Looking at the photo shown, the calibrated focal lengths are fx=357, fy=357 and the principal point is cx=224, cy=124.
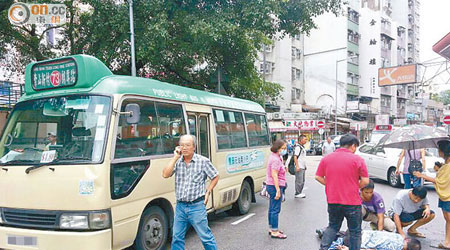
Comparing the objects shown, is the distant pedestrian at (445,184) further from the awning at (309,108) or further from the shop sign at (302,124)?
the awning at (309,108)

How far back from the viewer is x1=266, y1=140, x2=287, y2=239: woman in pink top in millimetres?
5930

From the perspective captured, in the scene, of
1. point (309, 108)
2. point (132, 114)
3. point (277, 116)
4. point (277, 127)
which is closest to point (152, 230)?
point (132, 114)

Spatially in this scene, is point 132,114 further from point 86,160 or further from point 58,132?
point 58,132

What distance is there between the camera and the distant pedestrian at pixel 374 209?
545 cm

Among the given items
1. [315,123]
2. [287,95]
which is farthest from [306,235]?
[287,95]

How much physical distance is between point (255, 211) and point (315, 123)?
79.0ft

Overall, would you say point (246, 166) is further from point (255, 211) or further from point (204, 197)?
point (204, 197)

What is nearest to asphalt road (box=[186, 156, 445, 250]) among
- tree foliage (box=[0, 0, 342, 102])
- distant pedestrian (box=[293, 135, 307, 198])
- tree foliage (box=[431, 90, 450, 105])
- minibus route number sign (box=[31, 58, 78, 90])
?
distant pedestrian (box=[293, 135, 307, 198])

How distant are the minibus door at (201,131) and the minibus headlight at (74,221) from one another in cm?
255

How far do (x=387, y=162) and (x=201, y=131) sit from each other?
806cm

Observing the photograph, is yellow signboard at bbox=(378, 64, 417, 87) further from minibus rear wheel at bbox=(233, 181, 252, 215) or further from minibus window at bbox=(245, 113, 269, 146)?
minibus rear wheel at bbox=(233, 181, 252, 215)

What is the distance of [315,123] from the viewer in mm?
31172

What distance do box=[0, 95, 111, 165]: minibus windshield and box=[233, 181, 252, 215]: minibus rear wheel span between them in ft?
13.7

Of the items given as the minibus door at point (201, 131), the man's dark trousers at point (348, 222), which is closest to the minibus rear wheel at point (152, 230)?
the minibus door at point (201, 131)
